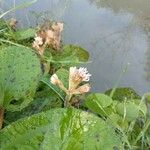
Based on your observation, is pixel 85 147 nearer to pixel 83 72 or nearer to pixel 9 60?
pixel 83 72

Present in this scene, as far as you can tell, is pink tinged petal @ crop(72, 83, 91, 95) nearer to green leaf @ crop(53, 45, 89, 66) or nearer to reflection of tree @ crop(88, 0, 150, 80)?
green leaf @ crop(53, 45, 89, 66)

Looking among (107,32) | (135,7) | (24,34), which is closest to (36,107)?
(24,34)

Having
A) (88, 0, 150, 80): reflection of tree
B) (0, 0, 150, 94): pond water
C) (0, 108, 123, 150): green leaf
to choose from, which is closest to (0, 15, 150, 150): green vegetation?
(0, 108, 123, 150): green leaf

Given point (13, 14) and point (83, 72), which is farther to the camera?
point (13, 14)

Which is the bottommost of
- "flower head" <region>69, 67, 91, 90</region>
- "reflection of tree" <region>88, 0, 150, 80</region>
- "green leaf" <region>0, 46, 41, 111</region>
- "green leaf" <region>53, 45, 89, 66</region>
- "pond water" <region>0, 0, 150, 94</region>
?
"pond water" <region>0, 0, 150, 94</region>

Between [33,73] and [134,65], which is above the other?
[33,73]

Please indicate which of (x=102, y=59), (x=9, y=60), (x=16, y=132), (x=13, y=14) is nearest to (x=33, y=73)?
(x=9, y=60)

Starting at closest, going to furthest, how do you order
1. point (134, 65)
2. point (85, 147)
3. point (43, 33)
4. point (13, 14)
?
point (85, 147)
point (43, 33)
point (134, 65)
point (13, 14)
